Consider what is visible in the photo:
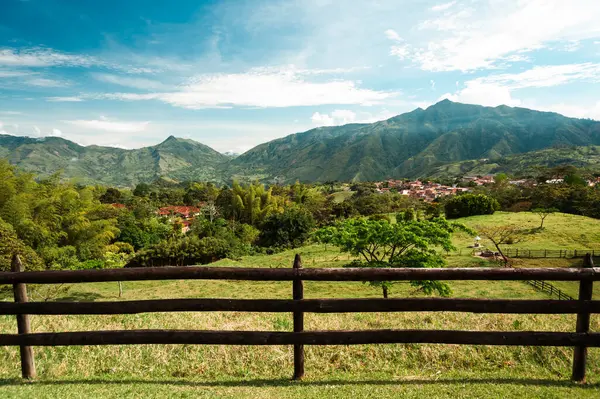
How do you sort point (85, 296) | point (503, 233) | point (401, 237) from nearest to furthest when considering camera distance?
point (401, 237) → point (85, 296) → point (503, 233)

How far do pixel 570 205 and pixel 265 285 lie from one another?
175 ft

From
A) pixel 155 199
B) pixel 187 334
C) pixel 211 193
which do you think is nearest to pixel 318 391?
pixel 187 334

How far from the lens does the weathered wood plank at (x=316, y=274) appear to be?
12.7 ft

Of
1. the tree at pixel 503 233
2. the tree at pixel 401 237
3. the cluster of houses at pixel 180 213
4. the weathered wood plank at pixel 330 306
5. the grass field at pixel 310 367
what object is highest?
the weathered wood plank at pixel 330 306

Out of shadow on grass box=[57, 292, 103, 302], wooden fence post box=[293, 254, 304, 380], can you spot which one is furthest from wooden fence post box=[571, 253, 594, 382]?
shadow on grass box=[57, 292, 103, 302]

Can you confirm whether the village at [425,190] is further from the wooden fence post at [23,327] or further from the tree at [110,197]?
the wooden fence post at [23,327]

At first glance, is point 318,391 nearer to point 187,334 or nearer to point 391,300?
point 391,300

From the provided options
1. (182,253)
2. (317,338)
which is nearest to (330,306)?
(317,338)

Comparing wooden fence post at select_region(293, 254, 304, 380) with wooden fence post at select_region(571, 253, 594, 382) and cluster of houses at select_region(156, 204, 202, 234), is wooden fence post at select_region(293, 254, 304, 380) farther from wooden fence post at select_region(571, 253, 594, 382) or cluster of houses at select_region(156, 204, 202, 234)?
cluster of houses at select_region(156, 204, 202, 234)

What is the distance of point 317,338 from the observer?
3.97 meters

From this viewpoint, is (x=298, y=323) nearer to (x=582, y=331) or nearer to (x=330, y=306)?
(x=330, y=306)

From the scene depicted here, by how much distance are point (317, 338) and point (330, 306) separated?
0.39 meters

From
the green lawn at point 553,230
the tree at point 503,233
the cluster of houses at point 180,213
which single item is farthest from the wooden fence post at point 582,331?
the cluster of houses at point 180,213

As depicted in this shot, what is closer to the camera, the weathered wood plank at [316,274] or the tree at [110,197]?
the weathered wood plank at [316,274]
